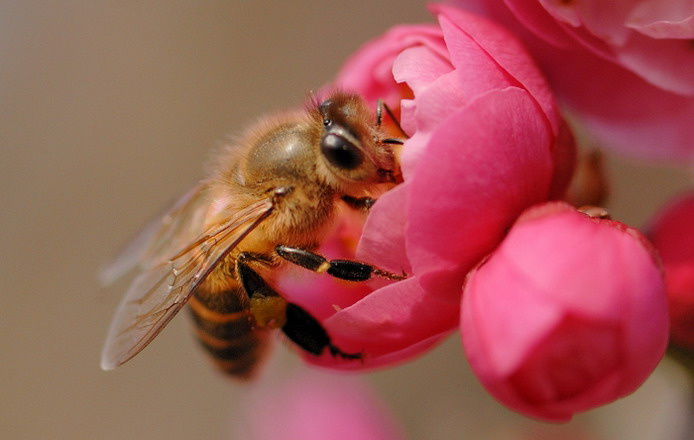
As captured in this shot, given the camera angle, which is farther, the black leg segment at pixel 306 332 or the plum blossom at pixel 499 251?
the black leg segment at pixel 306 332

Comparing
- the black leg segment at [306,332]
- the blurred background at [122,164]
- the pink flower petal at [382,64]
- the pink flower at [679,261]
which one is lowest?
the blurred background at [122,164]

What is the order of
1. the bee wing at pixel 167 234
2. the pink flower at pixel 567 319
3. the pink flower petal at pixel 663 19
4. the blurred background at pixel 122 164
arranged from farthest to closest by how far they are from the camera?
1. the blurred background at pixel 122 164
2. the bee wing at pixel 167 234
3. the pink flower petal at pixel 663 19
4. the pink flower at pixel 567 319

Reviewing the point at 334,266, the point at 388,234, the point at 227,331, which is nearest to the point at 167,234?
the point at 227,331

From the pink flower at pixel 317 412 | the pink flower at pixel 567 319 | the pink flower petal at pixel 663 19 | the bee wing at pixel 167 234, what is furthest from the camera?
the pink flower at pixel 317 412

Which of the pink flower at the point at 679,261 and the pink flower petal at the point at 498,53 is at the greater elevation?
the pink flower petal at the point at 498,53

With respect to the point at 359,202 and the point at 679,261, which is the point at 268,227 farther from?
the point at 679,261

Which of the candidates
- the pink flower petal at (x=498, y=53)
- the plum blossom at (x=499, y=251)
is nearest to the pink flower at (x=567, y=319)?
the plum blossom at (x=499, y=251)

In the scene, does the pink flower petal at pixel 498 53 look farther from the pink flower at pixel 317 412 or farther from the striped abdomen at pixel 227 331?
the pink flower at pixel 317 412
